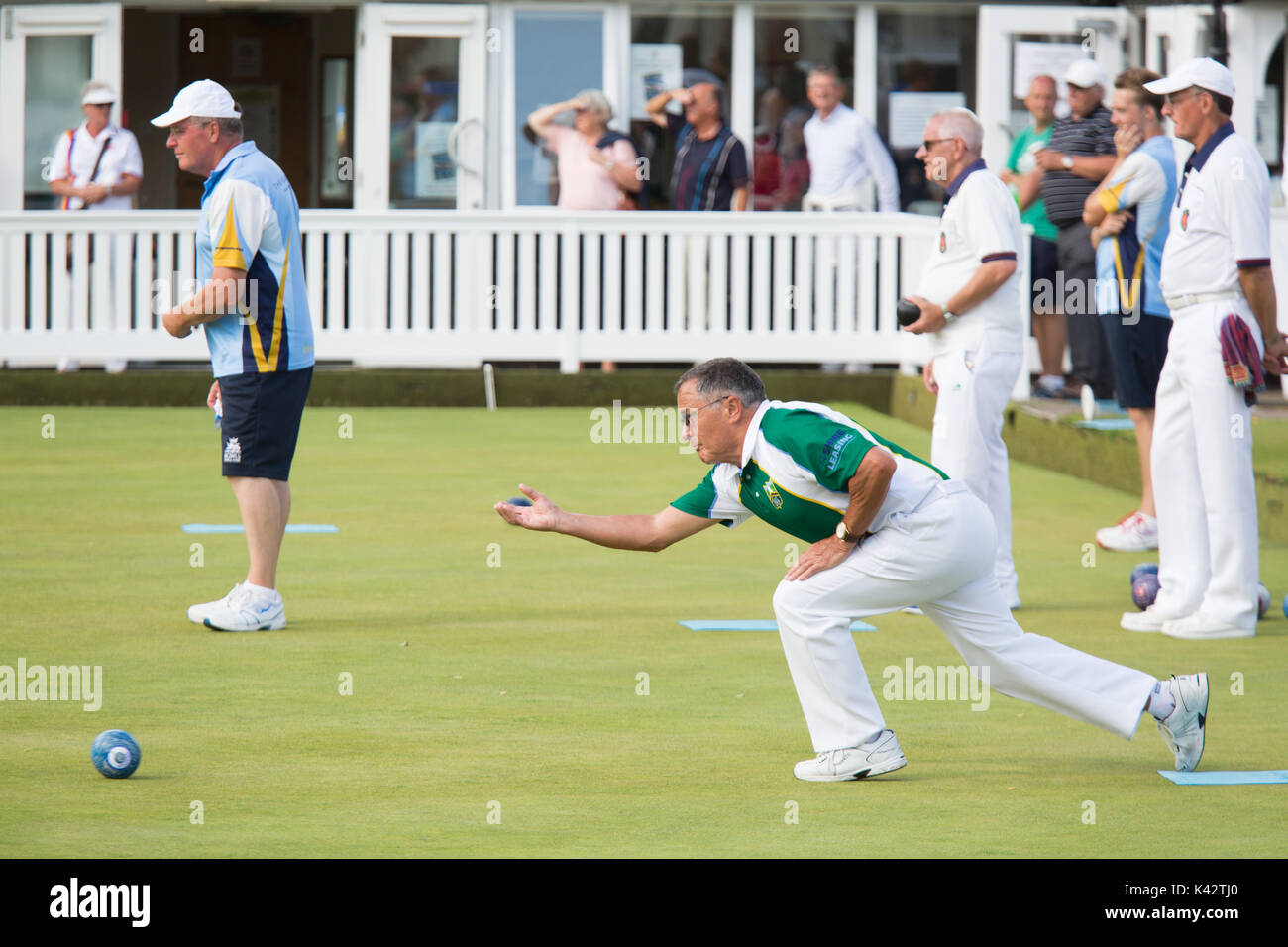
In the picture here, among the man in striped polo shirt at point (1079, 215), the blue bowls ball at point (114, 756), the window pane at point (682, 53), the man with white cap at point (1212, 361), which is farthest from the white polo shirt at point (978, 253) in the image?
the window pane at point (682, 53)

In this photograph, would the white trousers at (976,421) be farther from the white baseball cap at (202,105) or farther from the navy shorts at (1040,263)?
the navy shorts at (1040,263)

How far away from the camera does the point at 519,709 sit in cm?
643

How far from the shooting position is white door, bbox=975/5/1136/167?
17.6 m

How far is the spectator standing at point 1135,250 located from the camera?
31.2ft

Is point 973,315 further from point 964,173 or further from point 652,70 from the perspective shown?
point 652,70

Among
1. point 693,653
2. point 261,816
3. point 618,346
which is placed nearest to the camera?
point 261,816

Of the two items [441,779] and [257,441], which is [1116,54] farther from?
[441,779]

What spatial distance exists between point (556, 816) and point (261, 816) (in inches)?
28.1

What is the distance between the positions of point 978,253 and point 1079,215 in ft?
21.8

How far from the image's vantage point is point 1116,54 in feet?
58.1

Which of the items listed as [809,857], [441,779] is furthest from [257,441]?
[809,857]

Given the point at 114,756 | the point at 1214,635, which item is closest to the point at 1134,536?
the point at 1214,635

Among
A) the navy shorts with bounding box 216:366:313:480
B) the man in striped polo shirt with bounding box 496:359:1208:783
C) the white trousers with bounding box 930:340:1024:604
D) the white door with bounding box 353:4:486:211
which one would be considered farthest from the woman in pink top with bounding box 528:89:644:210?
the man in striped polo shirt with bounding box 496:359:1208:783

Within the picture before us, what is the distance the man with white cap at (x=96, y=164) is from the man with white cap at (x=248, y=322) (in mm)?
9534
